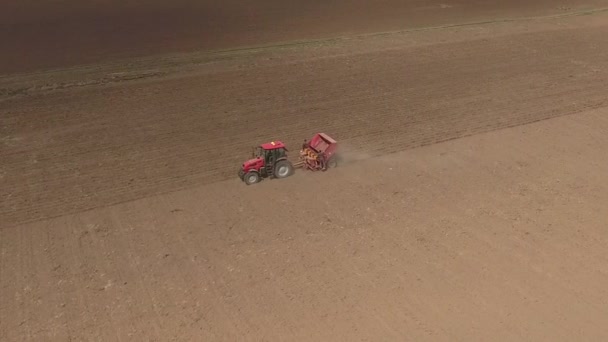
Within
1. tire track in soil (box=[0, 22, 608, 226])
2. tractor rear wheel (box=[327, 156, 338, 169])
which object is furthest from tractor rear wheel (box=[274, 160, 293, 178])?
tire track in soil (box=[0, 22, 608, 226])

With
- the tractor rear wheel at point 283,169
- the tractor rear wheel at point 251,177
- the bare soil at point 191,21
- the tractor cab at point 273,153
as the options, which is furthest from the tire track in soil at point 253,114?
the bare soil at point 191,21

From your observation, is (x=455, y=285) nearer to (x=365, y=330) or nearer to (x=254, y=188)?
(x=365, y=330)

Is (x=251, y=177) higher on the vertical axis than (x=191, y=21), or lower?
lower

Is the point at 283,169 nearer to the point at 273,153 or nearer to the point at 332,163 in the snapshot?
the point at 273,153

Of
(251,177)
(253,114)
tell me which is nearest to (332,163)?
(251,177)

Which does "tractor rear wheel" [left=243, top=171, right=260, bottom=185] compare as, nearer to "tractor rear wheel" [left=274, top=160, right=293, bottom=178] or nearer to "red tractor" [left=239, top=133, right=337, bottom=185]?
"red tractor" [left=239, top=133, right=337, bottom=185]

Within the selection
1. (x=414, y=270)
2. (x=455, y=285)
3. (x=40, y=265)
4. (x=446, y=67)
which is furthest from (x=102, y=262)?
(x=446, y=67)

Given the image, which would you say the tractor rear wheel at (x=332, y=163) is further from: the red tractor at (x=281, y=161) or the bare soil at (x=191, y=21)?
the bare soil at (x=191, y=21)
